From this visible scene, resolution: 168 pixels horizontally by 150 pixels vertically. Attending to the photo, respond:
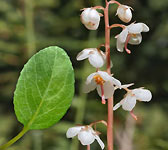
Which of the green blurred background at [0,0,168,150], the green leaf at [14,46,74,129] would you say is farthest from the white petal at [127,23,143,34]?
the green blurred background at [0,0,168,150]

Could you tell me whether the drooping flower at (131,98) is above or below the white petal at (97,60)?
below

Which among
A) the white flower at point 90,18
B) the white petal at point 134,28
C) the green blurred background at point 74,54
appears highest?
the white flower at point 90,18

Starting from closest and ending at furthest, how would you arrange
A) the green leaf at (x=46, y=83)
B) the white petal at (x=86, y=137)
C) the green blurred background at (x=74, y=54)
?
the green leaf at (x=46, y=83) → the white petal at (x=86, y=137) → the green blurred background at (x=74, y=54)

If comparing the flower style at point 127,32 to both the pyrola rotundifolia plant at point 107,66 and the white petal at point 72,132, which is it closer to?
the pyrola rotundifolia plant at point 107,66

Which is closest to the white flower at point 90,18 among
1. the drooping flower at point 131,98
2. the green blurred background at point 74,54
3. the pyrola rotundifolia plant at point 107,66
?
the pyrola rotundifolia plant at point 107,66

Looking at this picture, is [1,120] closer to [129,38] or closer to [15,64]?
[15,64]

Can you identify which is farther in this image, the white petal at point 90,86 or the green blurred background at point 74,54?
the green blurred background at point 74,54
